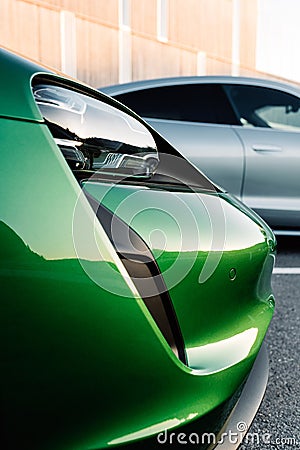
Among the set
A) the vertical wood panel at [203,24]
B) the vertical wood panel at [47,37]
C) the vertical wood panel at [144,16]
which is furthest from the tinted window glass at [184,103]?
the vertical wood panel at [203,24]

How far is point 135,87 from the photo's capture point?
3850 millimetres

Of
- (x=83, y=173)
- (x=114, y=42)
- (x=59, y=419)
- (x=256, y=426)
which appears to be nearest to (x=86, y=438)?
(x=59, y=419)

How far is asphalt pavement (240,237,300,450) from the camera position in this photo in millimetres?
1552

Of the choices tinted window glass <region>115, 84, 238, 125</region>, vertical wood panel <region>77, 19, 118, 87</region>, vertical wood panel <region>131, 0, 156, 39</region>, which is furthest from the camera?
vertical wood panel <region>131, 0, 156, 39</region>

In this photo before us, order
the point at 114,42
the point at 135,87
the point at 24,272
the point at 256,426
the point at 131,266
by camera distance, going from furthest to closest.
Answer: the point at 114,42 < the point at 135,87 < the point at 256,426 < the point at 131,266 < the point at 24,272

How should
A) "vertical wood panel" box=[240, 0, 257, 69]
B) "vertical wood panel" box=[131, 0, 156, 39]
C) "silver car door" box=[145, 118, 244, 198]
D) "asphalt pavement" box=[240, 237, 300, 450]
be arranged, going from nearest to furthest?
"asphalt pavement" box=[240, 237, 300, 450]
"silver car door" box=[145, 118, 244, 198]
"vertical wood panel" box=[131, 0, 156, 39]
"vertical wood panel" box=[240, 0, 257, 69]

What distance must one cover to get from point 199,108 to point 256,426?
8.97 ft

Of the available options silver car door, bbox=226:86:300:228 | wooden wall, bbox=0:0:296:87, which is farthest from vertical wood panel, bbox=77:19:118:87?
silver car door, bbox=226:86:300:228

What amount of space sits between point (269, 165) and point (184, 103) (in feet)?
2.49

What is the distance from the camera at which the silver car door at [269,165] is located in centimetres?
384

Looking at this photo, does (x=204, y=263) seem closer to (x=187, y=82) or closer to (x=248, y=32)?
(x=187, y=82)

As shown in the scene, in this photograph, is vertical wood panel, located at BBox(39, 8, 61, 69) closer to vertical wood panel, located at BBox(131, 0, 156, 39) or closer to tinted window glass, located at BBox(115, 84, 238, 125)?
vertical wood panel, located at BBox(131, 0, 156, 39)

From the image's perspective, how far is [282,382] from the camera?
191 cm

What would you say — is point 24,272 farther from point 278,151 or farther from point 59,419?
point 278,151
